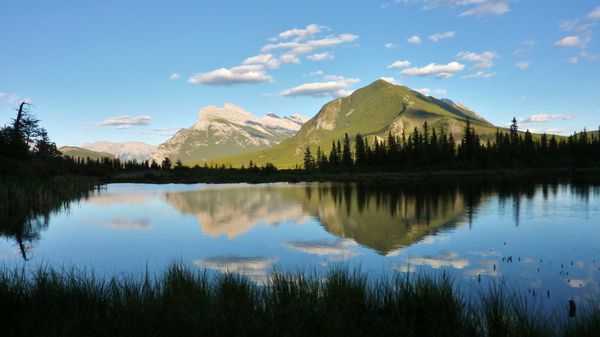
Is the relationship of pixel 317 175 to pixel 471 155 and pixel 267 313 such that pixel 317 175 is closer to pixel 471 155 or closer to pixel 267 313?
pixel 471 155

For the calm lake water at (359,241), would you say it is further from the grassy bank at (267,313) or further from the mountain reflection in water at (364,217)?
the grassy bank at (267,313)

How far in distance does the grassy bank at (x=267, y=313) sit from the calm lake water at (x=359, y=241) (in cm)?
511

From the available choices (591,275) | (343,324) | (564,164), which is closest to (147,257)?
(343,324)

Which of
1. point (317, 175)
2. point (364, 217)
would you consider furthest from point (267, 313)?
point (317, 175)

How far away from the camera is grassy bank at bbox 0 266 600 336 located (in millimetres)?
9633

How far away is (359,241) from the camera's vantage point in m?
27.5

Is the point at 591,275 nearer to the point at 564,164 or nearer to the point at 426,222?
the point at 426,222

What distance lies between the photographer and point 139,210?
5144 centimetres

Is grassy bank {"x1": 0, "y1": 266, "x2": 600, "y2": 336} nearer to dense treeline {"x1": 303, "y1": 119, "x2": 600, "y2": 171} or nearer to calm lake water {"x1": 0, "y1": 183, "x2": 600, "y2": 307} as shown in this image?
calm lake water {"x1": 0, "y1": 183, "x2": 600, "y2": 307}

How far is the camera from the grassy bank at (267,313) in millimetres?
9633

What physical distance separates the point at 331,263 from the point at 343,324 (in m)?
10.6

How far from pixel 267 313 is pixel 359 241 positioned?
17.6m

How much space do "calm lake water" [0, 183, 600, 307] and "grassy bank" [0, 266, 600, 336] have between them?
16.8 feet

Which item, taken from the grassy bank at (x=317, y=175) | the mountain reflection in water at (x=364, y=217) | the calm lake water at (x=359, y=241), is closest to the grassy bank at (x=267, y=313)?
the calm lake water at (x=359, y=241)
